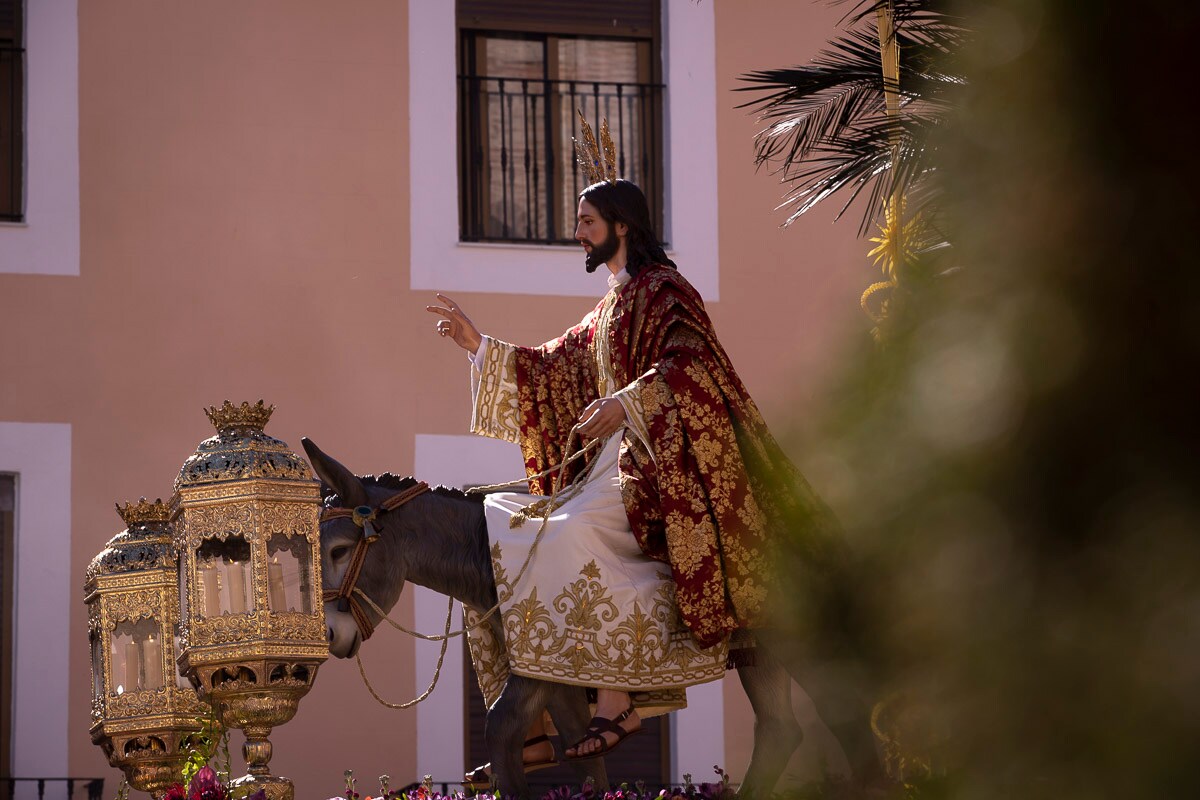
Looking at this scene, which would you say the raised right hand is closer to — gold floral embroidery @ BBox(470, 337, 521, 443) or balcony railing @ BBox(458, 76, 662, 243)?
gold floral embroidery @ BBox(470, 337, 521, 443)

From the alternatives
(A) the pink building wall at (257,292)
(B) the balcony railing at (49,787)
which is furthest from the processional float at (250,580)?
(A) the pink building wall at (257,292)

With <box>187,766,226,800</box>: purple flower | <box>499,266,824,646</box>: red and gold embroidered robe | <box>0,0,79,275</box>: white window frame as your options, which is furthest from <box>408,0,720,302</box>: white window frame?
<box>187,766,226,800</box>: purple flower

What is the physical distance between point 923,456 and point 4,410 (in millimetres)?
9612

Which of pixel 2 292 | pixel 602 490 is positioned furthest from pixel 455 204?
pixel 602 490

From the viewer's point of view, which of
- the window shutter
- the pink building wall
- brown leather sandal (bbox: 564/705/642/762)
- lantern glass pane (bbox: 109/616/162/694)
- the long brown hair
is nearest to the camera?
brown leather sandal (bbox: 564/705/642/762)

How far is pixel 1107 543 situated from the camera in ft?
3.94

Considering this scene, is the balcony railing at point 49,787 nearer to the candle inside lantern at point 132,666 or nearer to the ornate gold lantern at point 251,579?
the candle inside lantern at point 132,666

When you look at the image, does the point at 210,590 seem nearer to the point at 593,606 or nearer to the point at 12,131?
the point at 593,606

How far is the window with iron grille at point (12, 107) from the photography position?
10.6 meters

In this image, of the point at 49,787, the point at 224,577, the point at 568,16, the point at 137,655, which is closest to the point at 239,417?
the point at 224,577

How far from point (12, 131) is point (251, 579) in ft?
20.4

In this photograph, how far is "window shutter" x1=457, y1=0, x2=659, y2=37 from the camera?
458 inches

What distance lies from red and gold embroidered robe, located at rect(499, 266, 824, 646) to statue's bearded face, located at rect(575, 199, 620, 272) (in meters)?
0.17

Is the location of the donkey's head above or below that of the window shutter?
below
